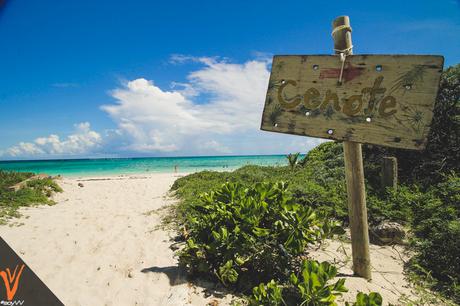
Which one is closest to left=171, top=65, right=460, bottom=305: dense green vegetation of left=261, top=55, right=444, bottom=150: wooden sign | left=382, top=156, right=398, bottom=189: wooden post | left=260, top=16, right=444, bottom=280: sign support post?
left=382, top=156, right=398, bottom=189: wooden post

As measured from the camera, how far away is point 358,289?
98.5 inches

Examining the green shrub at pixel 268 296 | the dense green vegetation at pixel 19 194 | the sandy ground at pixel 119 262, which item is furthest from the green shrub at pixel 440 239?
the dense green vegetation at pixel 19 194

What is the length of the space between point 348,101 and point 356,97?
69mm

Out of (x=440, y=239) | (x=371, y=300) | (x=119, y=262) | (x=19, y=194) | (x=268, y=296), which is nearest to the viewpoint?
(x=371, y=300)

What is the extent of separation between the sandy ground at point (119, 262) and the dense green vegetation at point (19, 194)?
0.93 meters

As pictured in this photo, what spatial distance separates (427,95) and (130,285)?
3.54 metres

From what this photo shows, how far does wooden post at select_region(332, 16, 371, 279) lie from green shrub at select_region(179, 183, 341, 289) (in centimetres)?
22

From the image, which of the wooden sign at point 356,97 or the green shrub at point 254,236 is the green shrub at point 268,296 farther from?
the wooden sign at point 356,97

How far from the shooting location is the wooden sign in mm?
1959

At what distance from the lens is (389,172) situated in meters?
5.27

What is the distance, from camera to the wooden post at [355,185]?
2.45 meters

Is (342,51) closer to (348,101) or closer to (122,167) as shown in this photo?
(348,101)

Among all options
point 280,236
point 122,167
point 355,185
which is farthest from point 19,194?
point 122,167

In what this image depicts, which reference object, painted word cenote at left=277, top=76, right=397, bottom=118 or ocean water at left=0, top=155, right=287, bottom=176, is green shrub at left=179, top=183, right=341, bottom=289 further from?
ocean water at left=0, top=155, right=287, bottom=176
